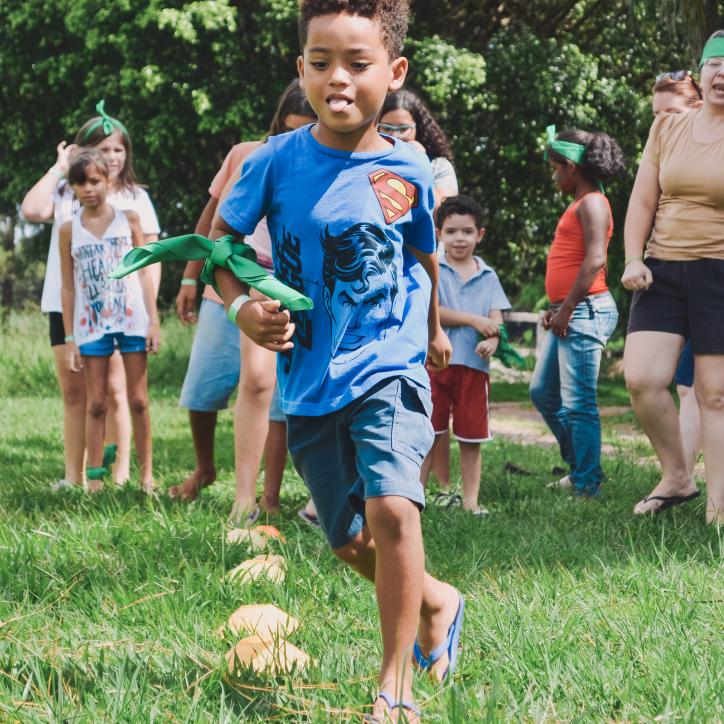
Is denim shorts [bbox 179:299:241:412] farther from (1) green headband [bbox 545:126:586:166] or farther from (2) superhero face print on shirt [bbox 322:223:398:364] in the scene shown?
(2) superhero face print on shirt [bbox 322:223:398:364]

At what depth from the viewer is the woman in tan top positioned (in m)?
4.55

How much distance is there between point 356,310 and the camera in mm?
2562

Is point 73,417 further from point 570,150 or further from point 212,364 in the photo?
point 570,150

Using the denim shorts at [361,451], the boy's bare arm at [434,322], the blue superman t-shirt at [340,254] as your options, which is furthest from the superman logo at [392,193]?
the denim shorts at [361,451]

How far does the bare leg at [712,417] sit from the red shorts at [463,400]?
1.13 metres

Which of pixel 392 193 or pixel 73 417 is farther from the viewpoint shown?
pixel 73 417

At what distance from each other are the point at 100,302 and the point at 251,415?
1.46 metres

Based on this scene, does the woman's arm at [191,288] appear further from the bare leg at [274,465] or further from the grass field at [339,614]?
the grass field at [339,614]

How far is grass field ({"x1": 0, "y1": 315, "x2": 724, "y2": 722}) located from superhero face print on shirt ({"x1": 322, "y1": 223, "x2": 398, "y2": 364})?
839 millimetres

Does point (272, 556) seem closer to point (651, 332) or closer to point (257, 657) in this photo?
point (257, 657)

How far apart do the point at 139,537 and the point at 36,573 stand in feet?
1.69

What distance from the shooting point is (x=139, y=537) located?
3.89 metres

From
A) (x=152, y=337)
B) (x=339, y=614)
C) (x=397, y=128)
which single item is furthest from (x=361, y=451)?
(x=152, y=337)

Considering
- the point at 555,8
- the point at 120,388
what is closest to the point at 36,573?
the point at 120,388
